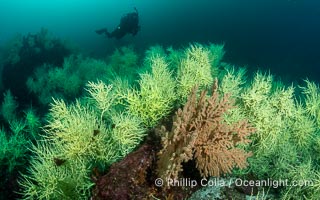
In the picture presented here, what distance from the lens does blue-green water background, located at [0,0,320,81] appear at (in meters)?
22.6

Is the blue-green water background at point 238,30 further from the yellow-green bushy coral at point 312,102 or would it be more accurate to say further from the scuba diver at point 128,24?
the yellow-green bushy coral at point 312,102

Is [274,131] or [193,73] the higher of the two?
[193,73]

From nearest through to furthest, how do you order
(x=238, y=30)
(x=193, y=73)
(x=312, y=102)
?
(x=193, y=73), (x=312, y=102), (x=238, y=30)

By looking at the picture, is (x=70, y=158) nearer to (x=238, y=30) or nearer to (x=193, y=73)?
(x=193, y=73)

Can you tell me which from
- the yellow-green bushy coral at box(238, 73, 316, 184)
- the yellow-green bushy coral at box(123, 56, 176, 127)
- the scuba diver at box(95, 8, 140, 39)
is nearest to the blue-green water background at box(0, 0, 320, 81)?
the scuba diver at box(95, 8, 140, 39)

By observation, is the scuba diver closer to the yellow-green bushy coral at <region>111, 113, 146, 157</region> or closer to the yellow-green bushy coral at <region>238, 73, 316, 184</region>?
the yellow-green bushy coral at <region>238, 73, 316, 184</region>

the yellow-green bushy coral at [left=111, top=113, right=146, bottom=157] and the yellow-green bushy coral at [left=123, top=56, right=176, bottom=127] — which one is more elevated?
the yellow-green bushy coral at [left=123, top=56, right=176, bottom=127]

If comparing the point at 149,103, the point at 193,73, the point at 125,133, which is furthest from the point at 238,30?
the point at 125,133

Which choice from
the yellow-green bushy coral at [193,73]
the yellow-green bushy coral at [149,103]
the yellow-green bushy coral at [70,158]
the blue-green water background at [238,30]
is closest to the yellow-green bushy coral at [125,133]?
the yellow-green bushy coral at [70,158]

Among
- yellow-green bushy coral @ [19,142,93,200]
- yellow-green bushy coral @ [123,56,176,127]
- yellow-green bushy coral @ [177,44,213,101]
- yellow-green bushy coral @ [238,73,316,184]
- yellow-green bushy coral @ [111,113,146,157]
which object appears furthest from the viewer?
yellow-green bushy coral @ [177,44,213,101]

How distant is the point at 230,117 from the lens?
498cm

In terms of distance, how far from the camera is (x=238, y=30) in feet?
87.2

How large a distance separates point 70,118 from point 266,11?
1197 inches

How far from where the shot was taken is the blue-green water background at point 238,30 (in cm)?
2256
